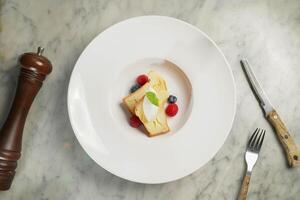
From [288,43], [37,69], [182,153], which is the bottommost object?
[182,153]

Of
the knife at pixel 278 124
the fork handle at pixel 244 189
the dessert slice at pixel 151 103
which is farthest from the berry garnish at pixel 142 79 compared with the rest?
the fork handle at pixel 244 189

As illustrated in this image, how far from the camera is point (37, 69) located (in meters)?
1.10

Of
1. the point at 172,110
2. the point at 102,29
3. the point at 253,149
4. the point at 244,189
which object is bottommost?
the point at 244,189

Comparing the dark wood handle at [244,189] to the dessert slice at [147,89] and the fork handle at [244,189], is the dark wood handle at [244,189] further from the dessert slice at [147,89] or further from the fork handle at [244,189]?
the dessert slice at [147,89]

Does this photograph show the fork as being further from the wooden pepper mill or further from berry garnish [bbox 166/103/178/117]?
the wooden pepper mill

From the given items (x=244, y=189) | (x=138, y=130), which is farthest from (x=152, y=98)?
(x=244, y=189)

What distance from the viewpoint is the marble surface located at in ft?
3.93

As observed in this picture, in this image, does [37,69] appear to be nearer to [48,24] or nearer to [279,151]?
[48,24]

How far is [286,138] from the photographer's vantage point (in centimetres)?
123

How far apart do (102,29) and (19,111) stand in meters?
0.35

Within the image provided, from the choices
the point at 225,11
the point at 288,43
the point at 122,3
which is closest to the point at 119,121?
the point at 122,3

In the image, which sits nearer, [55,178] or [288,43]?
[55,178]

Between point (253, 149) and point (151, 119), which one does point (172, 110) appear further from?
point (253, 149)

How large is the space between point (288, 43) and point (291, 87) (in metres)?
0.14
